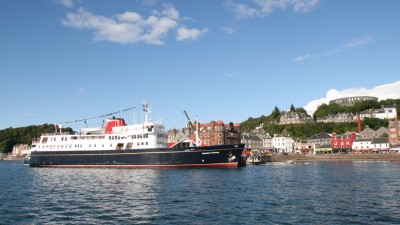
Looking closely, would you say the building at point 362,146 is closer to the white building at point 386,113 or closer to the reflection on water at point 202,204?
the white building at point 386,113

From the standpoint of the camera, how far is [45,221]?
19.7 metres

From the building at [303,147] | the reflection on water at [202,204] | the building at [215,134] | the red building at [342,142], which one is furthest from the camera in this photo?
the building at [303,147]

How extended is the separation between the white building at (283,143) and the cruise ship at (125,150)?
73.5 meters

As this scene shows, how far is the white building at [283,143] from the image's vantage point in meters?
141

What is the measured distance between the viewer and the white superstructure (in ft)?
202

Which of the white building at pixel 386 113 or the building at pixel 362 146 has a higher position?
the white building at pixel 386 113

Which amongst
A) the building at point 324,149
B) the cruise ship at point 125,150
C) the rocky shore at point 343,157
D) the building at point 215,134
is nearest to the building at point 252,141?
the building at point 215,134

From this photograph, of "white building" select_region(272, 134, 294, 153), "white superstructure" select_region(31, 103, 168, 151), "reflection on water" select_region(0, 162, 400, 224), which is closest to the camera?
"reflection on water" select_region(0, 162, 400, 224)

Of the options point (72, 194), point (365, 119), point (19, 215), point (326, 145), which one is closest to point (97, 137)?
point (72, 194)

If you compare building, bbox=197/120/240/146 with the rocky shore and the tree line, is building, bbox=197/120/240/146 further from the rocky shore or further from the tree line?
the tree line

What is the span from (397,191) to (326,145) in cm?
9965

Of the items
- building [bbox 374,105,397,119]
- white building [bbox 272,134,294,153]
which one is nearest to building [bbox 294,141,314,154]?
white building [bbox 272,134,294,153]

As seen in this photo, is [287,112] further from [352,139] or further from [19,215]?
[19,215]

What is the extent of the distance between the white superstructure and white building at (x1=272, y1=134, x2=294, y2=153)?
85.3 meters
